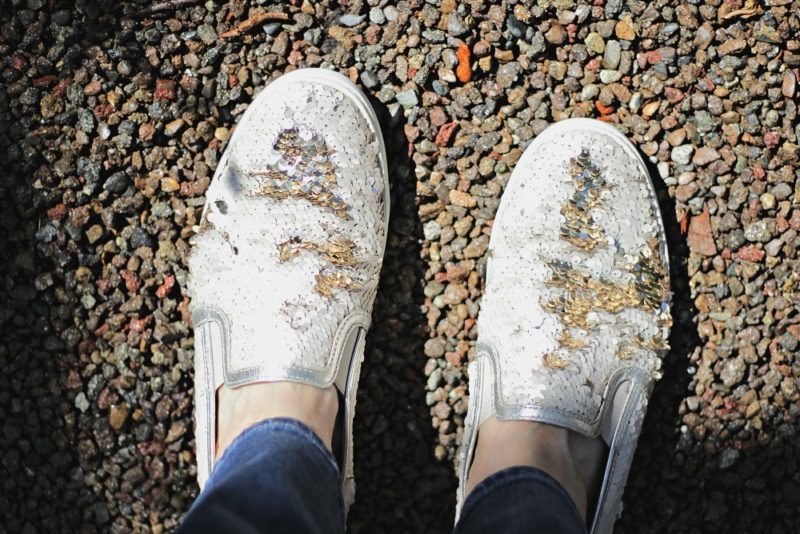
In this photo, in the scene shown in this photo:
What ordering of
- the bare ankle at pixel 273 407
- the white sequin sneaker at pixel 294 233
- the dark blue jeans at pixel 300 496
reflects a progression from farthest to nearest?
the white sequin sneaker at pixel 294 233 < the bare ankle at pixel 273 407 < the dark blue jeans at pixel 300 496

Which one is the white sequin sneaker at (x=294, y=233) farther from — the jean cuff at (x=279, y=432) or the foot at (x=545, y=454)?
the foot at (x=545, y=454)

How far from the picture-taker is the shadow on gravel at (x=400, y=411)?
187 cm

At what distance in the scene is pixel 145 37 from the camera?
184 centimetres

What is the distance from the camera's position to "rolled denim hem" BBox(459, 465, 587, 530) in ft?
4.82

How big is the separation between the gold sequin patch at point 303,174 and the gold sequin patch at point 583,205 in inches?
20.8

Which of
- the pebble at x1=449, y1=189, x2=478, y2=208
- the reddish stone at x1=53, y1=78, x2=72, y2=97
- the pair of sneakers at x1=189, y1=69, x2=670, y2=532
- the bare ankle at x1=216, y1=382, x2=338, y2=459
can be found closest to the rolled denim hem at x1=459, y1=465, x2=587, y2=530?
the pair of sneakers at x1=189, y1=69, x2=670, y2=532

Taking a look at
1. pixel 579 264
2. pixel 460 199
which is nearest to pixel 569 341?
pixel 579 264

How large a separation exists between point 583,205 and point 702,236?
0.30 meters

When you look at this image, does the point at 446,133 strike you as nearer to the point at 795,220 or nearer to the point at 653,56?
the point at 653,56

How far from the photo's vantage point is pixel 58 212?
185 cm

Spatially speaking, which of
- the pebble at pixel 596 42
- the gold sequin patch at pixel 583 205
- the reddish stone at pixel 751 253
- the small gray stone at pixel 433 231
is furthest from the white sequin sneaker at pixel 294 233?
the reddish stone at pixel 751 253

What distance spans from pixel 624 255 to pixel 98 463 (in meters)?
1.36

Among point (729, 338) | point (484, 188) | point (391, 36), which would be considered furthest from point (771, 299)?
point (391, 36)

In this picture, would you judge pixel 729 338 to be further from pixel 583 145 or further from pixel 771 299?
pixel 583 145
